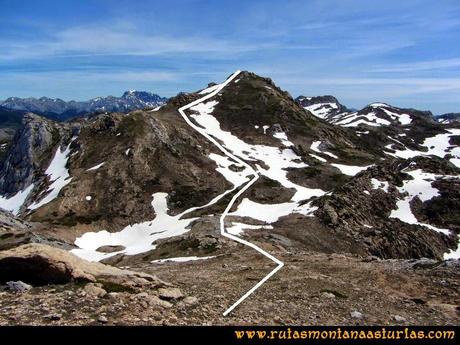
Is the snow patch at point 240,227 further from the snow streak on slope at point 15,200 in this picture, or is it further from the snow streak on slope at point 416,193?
the snow streak on slope at point 15,200

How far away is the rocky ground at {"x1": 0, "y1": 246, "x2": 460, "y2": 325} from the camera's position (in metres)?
20.0

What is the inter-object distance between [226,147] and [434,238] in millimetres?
78449

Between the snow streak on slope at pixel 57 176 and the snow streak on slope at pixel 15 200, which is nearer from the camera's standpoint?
the snow streak on slope at pixel 57 176

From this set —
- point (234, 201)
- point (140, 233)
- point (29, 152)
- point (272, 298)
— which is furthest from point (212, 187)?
point (272, 298)

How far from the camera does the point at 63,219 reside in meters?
102

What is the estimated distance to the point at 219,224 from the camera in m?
74.6

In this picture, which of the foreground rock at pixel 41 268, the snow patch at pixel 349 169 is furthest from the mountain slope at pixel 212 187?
the foreground rock at pixel 41 268

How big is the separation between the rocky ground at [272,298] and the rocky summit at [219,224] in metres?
0.13


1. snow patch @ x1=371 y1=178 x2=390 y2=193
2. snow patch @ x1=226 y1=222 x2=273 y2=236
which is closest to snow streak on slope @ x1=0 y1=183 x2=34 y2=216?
snow patch @ x1=226 y1=222 x2=273 y2=236

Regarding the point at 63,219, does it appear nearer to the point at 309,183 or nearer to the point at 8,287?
the point at 309,183

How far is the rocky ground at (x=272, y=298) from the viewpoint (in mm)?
19969

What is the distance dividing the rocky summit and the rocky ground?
0.13m

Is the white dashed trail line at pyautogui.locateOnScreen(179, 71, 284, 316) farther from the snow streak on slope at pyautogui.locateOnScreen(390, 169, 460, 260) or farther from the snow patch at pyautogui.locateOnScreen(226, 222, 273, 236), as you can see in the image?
the snow streak on slope at pyautogui.locateOnScreen(390, 169, 460, 260)

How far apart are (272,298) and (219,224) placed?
46.7 m
